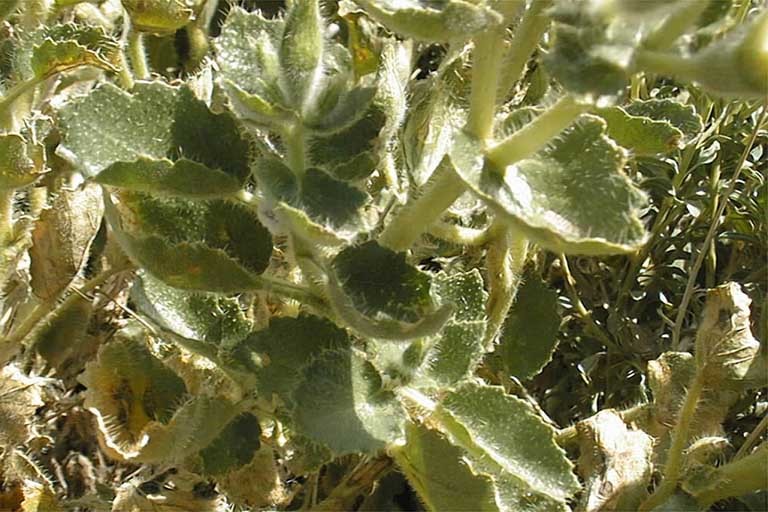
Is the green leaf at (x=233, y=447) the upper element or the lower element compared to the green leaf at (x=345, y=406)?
lower

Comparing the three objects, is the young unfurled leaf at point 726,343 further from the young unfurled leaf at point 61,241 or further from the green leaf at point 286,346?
the young unfurled leaf at point 61,241

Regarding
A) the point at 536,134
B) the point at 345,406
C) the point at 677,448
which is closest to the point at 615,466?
the point at 677,448

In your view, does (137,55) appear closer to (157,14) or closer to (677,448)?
(157,14)

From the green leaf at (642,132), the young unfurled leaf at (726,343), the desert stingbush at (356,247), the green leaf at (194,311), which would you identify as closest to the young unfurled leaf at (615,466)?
the desert stingbush at (356,247)

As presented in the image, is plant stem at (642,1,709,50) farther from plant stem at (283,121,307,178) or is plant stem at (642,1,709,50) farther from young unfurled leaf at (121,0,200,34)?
young unfurled leaf at (121,0,200,34)

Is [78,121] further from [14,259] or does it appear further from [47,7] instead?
[47,7]
